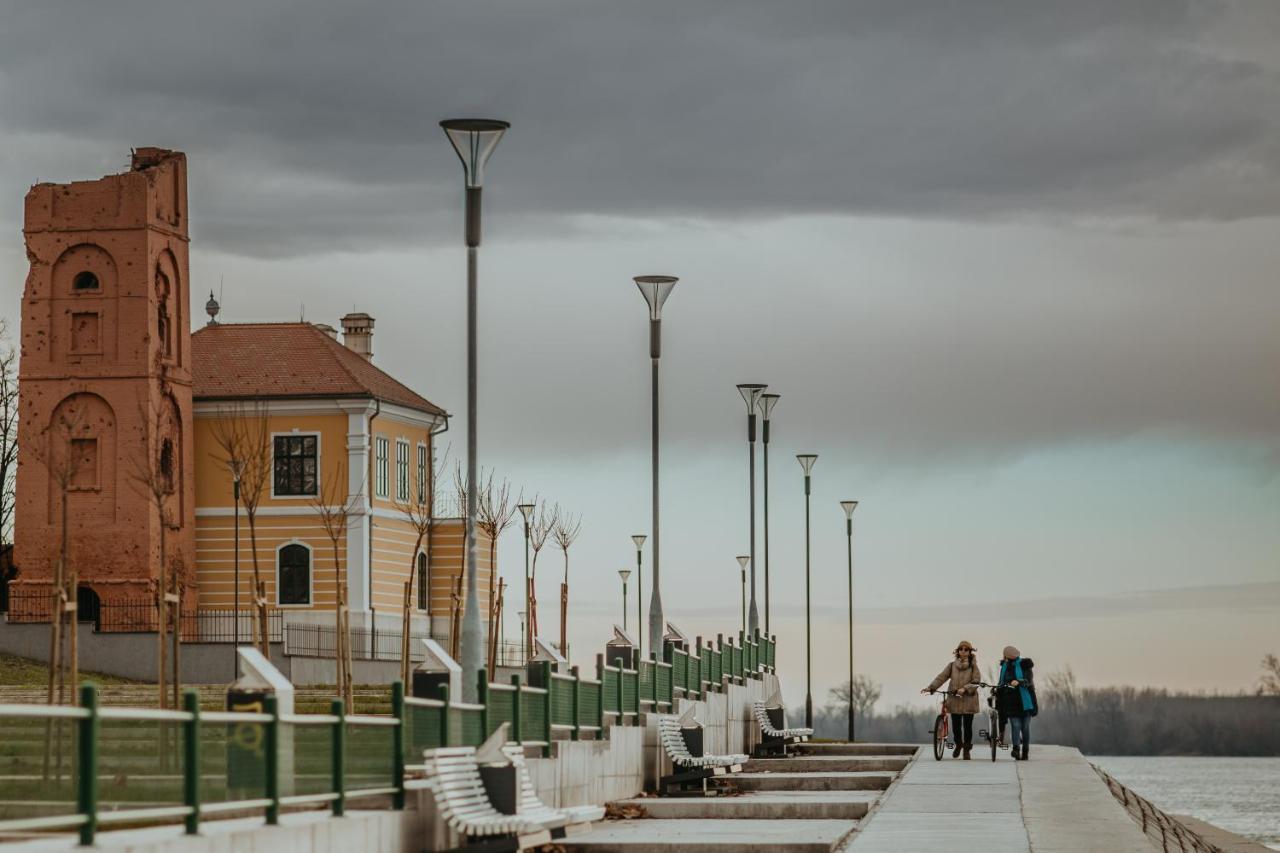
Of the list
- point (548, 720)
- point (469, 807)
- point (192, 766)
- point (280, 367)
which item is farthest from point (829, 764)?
point (280, 367)

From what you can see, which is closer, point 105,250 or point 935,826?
point 935,826

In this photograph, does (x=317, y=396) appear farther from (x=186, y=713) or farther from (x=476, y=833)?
(x=186, y=713)

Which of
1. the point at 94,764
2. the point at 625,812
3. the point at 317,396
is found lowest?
the point at 625,812

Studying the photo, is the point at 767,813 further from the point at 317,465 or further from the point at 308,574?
the point at 317,465

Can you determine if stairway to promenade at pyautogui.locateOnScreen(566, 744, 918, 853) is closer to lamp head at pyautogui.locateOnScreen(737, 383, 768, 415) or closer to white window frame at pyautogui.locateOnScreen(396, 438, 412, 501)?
lamp head at pyautogui.locateOnScreen(737, 383, 768, 415)

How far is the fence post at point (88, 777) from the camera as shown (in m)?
12.5

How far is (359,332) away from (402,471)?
37.1 ft

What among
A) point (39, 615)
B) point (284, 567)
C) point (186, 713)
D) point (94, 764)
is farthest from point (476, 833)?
point (284, 567)

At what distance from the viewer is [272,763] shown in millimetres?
15703

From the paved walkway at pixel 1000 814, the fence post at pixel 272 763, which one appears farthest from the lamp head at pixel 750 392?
the fence post at pixel 272 763

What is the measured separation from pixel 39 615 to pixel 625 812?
36.3 m

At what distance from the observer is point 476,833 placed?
62.2 feet

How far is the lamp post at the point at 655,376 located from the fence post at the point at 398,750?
15.2 metres

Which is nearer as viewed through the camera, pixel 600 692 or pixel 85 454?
pixel 600 692
